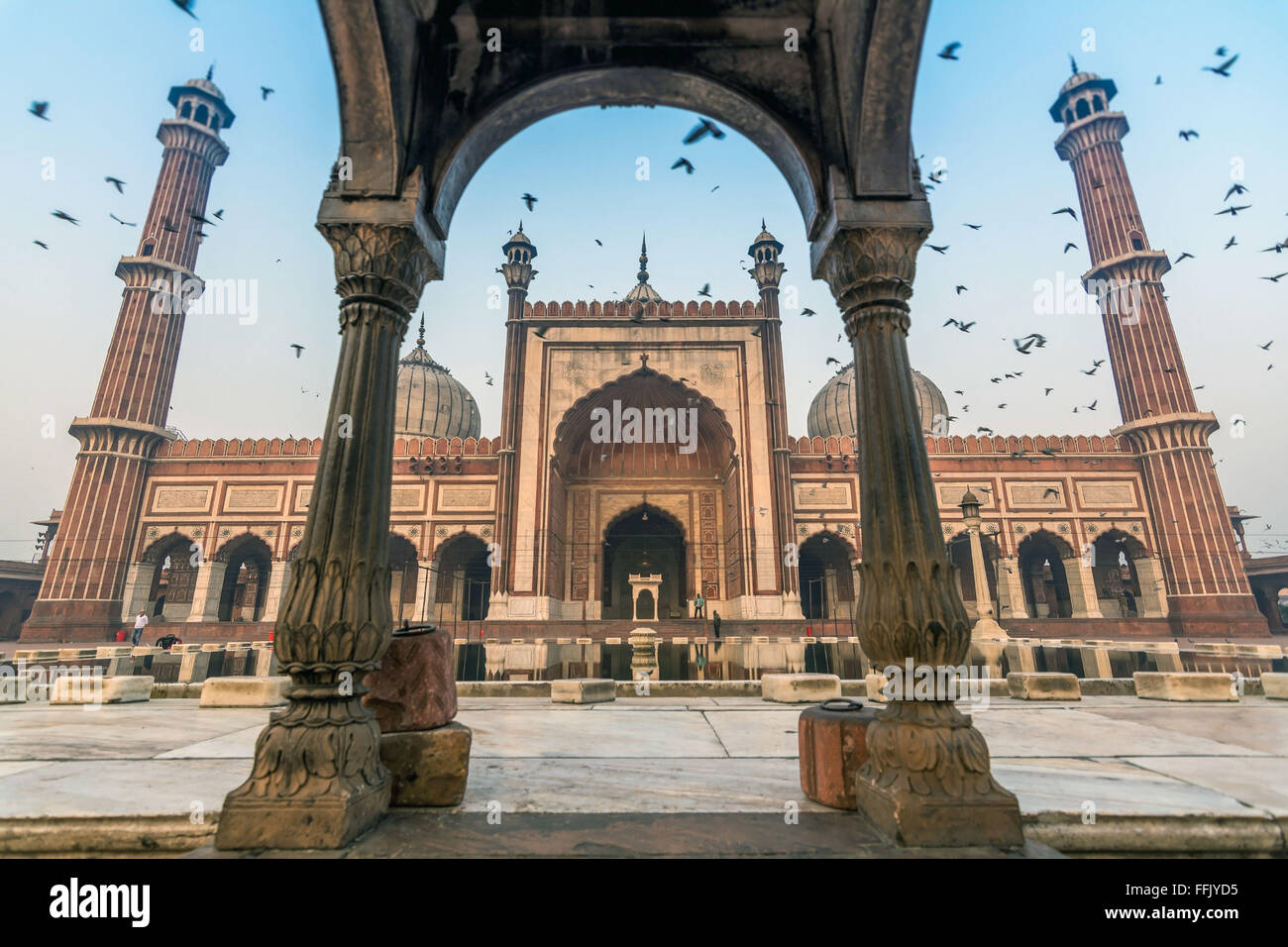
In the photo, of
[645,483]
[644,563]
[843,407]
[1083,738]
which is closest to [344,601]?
[1083,738]

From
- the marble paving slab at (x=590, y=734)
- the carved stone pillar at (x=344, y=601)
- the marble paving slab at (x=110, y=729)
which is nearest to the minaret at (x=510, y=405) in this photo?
the marble paving slab at (x=110, y=729)

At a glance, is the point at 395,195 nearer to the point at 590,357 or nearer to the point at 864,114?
the point at 864,114

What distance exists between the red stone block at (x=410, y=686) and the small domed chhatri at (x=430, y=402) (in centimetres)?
2563

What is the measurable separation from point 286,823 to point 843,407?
29.3 meters

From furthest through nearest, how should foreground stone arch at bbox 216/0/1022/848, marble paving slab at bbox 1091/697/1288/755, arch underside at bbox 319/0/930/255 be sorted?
marble paving slab at bbox 1091/697/1288/755 < arch underside at bbox 319/0/930/255 < foreground stone arch at bbox 216/0/1022/848

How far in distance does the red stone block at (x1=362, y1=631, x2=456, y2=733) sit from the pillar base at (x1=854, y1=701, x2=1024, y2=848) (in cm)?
173

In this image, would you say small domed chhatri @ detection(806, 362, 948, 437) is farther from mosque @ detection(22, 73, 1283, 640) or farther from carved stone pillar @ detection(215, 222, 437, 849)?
carved stone pillar @ detection(215, 222, 437, 849)

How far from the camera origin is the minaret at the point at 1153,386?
781 inches

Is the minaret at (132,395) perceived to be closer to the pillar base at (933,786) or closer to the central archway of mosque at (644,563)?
the central archway of mosque at (644,563)

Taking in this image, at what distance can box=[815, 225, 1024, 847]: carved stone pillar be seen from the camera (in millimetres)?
1992

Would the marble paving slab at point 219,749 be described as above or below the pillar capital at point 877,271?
below

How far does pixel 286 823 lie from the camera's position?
1944 millimetres

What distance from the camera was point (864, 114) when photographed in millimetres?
2953

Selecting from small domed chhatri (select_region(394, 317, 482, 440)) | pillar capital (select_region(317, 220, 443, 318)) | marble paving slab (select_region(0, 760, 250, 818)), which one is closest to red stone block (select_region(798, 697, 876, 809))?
marble paving slab (select_region(0, 760, 250, 818))
